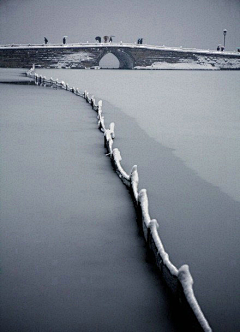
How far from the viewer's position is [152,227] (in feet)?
16.3

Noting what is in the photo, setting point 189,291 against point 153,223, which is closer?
point 189,291

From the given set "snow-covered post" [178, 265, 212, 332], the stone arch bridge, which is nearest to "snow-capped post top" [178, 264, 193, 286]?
"snow-covered post" [178, 265, 212, 332]

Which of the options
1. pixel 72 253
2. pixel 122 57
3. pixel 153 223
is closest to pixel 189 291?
pixel 153 223

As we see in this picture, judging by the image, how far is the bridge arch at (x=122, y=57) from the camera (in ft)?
251

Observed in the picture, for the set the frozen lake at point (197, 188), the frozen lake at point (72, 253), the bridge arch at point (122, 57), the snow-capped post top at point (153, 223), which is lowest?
the frozen lake at point (197, 188)

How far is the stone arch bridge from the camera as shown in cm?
7275

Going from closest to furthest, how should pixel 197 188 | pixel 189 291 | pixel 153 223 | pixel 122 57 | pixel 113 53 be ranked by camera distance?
pixel 189 291 → pixel 153 223 → pixel 197 188 → pixel 113 53 → pixel 122 57

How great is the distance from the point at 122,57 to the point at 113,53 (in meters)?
2.23

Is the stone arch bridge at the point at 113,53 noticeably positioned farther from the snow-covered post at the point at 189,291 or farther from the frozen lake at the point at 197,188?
the snow-covered post at the point at 189,291

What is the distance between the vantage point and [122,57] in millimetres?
82750

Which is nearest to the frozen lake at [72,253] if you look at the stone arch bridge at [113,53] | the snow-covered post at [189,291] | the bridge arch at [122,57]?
the snow-covered post at [189,291]

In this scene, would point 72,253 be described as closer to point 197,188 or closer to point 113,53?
point 197,188

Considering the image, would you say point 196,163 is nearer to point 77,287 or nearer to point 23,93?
point 77,287

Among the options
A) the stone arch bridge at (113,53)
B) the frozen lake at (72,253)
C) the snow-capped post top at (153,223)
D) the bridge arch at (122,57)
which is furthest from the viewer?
the bridge arch at (122,57)
